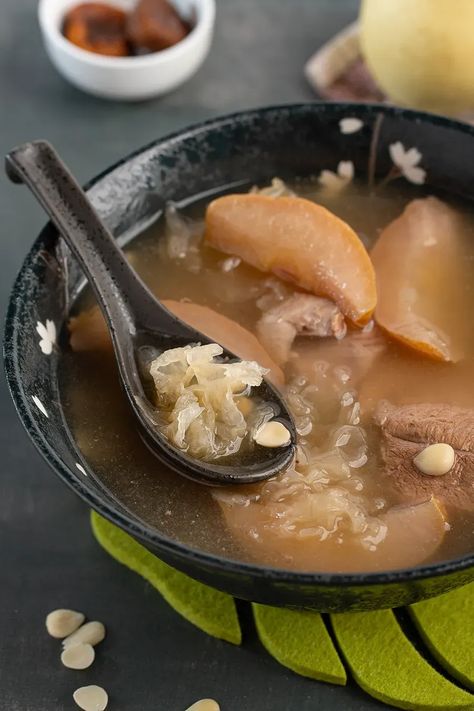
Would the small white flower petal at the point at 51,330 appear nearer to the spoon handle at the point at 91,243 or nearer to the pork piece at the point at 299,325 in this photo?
the spoon handle at the point at 91,243

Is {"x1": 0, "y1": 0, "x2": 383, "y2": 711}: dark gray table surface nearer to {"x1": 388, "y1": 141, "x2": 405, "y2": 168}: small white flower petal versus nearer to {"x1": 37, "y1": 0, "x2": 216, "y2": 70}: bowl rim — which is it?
{"x1": 37, "y1": 0, "x2": 216, "y2": 70}: bowl rim

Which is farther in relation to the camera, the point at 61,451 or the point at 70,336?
the point at 70,336

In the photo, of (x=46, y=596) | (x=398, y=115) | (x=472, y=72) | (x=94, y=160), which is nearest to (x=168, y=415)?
(x=46, y=596)

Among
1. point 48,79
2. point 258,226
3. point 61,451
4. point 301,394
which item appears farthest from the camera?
point 48,79

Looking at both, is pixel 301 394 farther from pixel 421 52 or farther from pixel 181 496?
pixel 421 52

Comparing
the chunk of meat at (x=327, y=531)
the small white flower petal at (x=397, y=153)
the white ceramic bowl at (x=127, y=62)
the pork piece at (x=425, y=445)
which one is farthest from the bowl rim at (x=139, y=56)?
the chunk of meat at (x=327, y=531)

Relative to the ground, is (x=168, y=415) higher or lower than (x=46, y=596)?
higher
